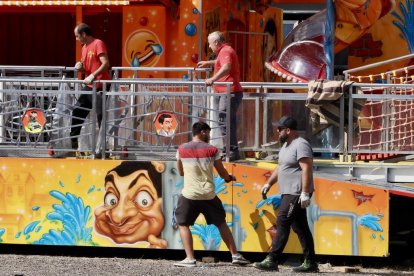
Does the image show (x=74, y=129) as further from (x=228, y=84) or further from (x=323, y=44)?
(x=323, y=44)

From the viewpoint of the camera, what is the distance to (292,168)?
499 inches

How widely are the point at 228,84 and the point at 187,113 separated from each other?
2.19 ft

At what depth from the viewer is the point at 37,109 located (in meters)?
14.0

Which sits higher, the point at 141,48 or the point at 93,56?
the point at 141,48

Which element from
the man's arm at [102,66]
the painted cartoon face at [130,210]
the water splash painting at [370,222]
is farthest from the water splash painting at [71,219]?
the water splash painting at [370,222]

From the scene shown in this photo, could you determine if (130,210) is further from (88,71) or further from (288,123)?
(288,123)

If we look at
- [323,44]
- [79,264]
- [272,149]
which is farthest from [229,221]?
[323,44]

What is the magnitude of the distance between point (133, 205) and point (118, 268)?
3.95ft

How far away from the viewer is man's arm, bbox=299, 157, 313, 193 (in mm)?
12484

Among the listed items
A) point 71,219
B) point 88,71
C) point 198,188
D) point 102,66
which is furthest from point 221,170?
point 88,71

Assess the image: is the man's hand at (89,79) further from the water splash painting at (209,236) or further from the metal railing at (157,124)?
the water splash painting at (209,236)

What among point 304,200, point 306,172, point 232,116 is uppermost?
point 232,116

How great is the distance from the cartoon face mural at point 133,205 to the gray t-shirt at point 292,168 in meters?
1.78

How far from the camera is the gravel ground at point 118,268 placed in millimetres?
12469
